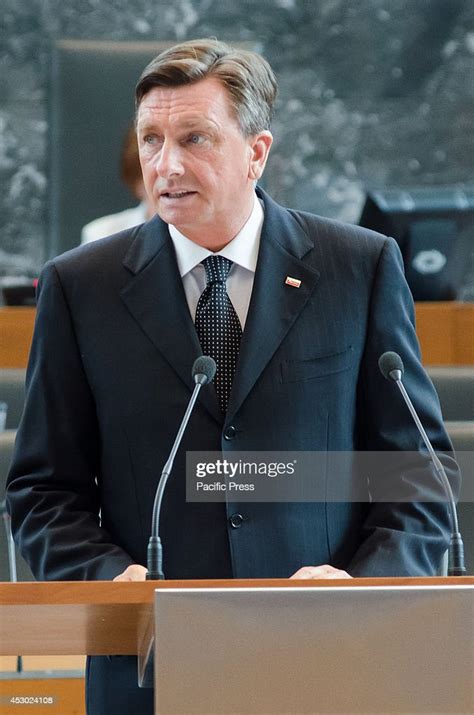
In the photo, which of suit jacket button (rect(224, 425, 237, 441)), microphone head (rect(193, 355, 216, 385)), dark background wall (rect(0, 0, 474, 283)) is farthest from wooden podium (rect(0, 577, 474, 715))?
dark background wall (rect(0, 0, 474, 283))

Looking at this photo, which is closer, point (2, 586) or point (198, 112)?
point (2, 586)

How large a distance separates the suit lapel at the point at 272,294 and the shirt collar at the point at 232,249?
2 centimetres

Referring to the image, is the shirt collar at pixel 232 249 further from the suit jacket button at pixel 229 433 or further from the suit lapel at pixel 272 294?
the suit jacket button at pixel 229 433

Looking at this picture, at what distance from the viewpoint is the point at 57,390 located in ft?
5.97

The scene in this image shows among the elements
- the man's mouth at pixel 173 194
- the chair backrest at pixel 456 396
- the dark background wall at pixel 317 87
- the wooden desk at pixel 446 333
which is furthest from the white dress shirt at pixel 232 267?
the dark background wall at pixel 317 87

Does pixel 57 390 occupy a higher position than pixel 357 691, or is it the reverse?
pixel 57 390

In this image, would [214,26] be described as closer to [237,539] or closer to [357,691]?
[237,539]

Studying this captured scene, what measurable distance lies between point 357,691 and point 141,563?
584 mm

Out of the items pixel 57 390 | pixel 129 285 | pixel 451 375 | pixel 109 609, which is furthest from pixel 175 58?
pixel 451 375

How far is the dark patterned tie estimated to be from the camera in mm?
1817

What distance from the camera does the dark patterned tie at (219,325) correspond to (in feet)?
5.96

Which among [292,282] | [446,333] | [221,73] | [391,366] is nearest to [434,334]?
[446,333]

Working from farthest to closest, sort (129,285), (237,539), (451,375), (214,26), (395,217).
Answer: (214,26) → (395,217) → (451,375) → (129,285) → (237,539)

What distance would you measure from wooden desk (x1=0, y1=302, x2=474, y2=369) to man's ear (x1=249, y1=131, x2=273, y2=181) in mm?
1645
